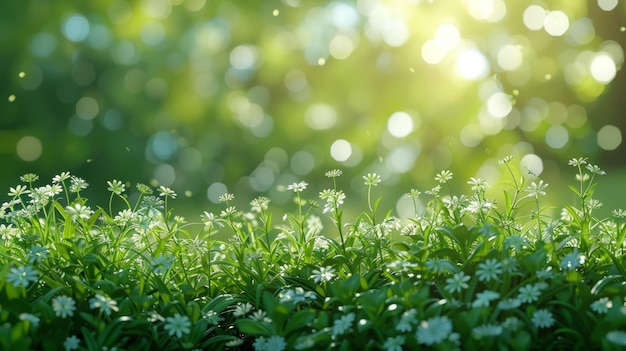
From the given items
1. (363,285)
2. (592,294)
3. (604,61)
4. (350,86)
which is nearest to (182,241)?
(363,285)

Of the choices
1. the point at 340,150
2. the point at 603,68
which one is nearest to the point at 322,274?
the point at 340,150

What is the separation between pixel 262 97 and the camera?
9508 millimetres

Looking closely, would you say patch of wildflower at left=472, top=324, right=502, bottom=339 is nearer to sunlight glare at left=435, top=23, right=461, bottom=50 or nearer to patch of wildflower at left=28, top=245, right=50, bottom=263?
patch of wildflower at left=28, top=245, right=50, bottom=263

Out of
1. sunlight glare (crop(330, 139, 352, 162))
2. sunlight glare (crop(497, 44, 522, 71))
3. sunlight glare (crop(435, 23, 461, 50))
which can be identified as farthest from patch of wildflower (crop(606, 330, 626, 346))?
sunlight glare (crop(497, 44, 522, 71))

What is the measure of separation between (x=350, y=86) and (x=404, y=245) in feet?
23.8

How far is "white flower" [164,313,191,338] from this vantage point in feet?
5.98

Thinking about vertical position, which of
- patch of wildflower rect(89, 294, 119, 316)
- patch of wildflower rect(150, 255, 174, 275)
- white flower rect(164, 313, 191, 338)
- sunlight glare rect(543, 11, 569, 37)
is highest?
sunlight glare rect(543, 11, 569, 37)

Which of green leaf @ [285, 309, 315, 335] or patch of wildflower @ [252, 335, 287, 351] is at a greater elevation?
green leaf @ [285, 309, 315, 335]

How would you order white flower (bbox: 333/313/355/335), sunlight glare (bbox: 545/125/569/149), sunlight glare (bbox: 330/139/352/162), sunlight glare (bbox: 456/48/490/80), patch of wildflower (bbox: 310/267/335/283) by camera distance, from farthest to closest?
sunlight glare (bbox: 545/125/569/149) < sunlight glare (bbox: 456/48/490/80) < sunlight glare (bbox: 330/139/352/162) < patch of wildflower (bbox: 310/267/335/283) < white flower (bbox: 333/313/355/335)

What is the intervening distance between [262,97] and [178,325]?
25.5 ft

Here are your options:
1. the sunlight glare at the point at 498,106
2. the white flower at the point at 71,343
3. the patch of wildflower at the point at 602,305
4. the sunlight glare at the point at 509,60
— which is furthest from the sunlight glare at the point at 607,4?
the white flower at the point at 71,343

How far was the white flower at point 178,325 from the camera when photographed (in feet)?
5.98

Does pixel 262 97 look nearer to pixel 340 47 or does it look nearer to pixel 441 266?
pixel 340 47

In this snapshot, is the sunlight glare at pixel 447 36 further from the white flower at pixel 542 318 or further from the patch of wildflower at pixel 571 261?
the white flower at pixel 542 318
